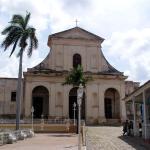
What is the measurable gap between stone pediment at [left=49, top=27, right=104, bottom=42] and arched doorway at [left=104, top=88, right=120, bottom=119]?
7983mm

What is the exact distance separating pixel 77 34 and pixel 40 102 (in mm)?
11414

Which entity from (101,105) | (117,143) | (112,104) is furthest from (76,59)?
(117,143)

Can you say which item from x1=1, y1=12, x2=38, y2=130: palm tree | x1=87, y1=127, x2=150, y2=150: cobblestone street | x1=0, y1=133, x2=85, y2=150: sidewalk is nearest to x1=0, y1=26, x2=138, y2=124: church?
x1=1, y1=12, x2=38, y2=130: palm tree

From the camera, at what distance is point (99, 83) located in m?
49.8

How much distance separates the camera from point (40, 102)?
50344 millimetres

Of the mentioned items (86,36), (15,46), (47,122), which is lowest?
(47,122)

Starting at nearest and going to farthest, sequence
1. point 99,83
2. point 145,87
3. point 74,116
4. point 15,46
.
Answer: point 145,87 < point 15,46 < point 74,116 < point 99,83

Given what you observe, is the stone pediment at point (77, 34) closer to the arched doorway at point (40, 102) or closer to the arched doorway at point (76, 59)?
the arched doorway at point (76, 59)

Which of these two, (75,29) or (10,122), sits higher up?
(75,29)

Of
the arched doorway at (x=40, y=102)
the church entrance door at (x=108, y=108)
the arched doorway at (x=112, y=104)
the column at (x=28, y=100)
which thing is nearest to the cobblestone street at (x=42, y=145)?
the column at (x=28, y=100)

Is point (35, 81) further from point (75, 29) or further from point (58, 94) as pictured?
point (75, 29)

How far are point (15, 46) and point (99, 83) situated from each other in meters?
18.0

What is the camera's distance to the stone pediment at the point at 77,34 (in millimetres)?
51094

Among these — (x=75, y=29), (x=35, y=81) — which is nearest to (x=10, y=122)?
(x=35, y=81)
